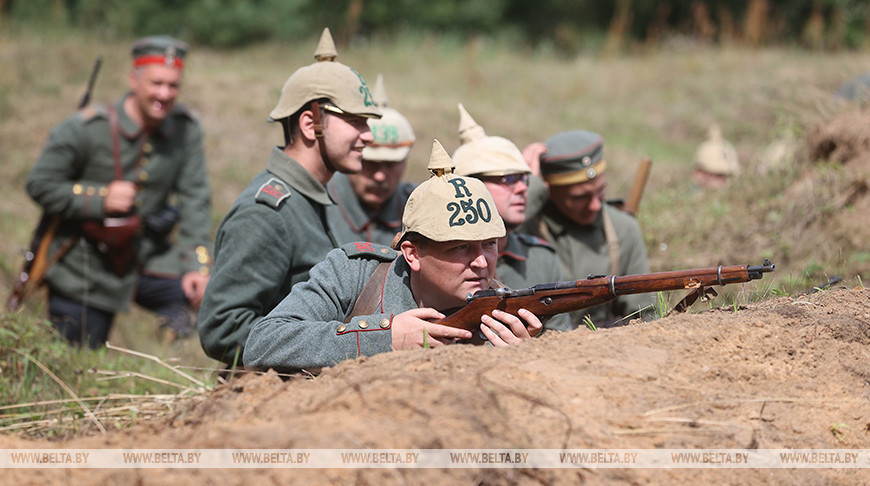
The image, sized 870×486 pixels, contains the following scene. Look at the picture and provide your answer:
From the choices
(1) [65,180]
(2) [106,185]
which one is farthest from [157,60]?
(1) [65,180]

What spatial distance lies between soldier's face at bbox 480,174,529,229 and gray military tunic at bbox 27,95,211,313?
365 centimetres

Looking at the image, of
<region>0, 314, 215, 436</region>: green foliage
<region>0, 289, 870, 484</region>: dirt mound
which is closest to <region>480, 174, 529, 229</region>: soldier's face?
<region>0, 289, 870, 484</region>: dirt mound

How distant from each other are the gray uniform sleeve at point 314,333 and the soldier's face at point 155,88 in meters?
4.48

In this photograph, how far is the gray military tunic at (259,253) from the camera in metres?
4.49

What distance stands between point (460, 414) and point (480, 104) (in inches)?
554

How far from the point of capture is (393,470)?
8.38 ft

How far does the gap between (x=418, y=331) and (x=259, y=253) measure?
3.69ft

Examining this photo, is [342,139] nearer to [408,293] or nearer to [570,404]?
[408,293]

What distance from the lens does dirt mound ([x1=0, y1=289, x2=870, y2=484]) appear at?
2.66m

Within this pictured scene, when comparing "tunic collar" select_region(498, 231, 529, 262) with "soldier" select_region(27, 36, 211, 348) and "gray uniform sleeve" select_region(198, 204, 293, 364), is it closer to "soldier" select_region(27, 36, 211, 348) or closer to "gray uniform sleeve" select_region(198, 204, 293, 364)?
"gray uniform sleeve" select_region(198, 204, 293, 364)

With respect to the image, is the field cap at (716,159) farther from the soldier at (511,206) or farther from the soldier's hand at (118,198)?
the soldier's hand at (118,198)

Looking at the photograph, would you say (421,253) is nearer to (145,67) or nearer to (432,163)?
(432,163)

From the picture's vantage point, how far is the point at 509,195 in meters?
5.36

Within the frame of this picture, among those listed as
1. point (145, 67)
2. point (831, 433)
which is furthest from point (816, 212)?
point (145, 67)
